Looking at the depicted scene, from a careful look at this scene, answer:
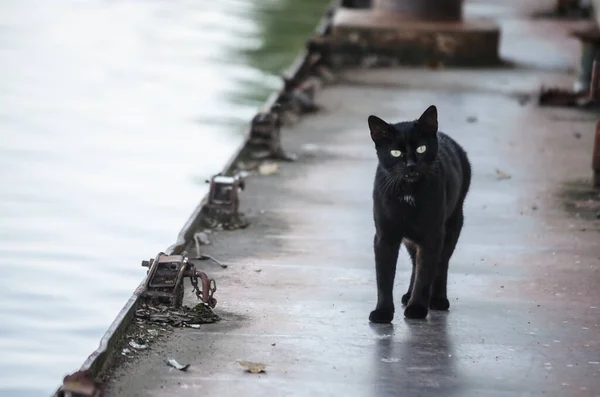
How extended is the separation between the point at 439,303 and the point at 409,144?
1.11 metres

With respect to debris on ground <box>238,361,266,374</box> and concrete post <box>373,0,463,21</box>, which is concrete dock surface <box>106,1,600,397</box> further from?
concrete post <box>373,0,463,21</box>

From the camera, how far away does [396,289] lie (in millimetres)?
7930

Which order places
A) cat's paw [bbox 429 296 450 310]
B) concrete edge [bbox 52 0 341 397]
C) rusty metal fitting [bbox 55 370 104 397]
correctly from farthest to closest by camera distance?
cat's paw [bbox 429 296 450 310]
concrete edge [bbox 52 0 341 397]
rusty metal fitting [bbox 55 370 104 397]

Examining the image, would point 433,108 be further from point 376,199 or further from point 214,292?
point 214,292

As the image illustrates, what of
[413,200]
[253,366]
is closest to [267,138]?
[413,200]

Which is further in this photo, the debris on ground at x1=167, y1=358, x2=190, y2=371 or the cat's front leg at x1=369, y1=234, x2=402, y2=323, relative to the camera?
the cat's front leg at x1=369, y1=234, x2=402, y2=323

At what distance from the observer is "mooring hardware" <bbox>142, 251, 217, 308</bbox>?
23.6ft

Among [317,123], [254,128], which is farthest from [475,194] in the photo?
[317,123]

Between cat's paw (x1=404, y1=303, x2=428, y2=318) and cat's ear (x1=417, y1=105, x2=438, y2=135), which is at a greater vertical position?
cat's ear (x1=417, y1=105, x2=438, y2=135)

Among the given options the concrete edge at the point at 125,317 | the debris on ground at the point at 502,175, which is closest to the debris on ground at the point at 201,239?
the concrete edge at the point at 125,317

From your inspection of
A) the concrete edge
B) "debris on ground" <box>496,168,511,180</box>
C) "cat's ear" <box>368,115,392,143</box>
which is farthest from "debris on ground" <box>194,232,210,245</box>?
"debris on ground" <box>496,168,511,180</box>

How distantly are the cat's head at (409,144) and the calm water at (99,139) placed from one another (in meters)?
2.39

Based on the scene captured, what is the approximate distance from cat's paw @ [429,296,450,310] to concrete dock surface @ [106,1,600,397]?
1.9 inches

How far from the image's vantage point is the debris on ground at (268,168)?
11297 millimetres
